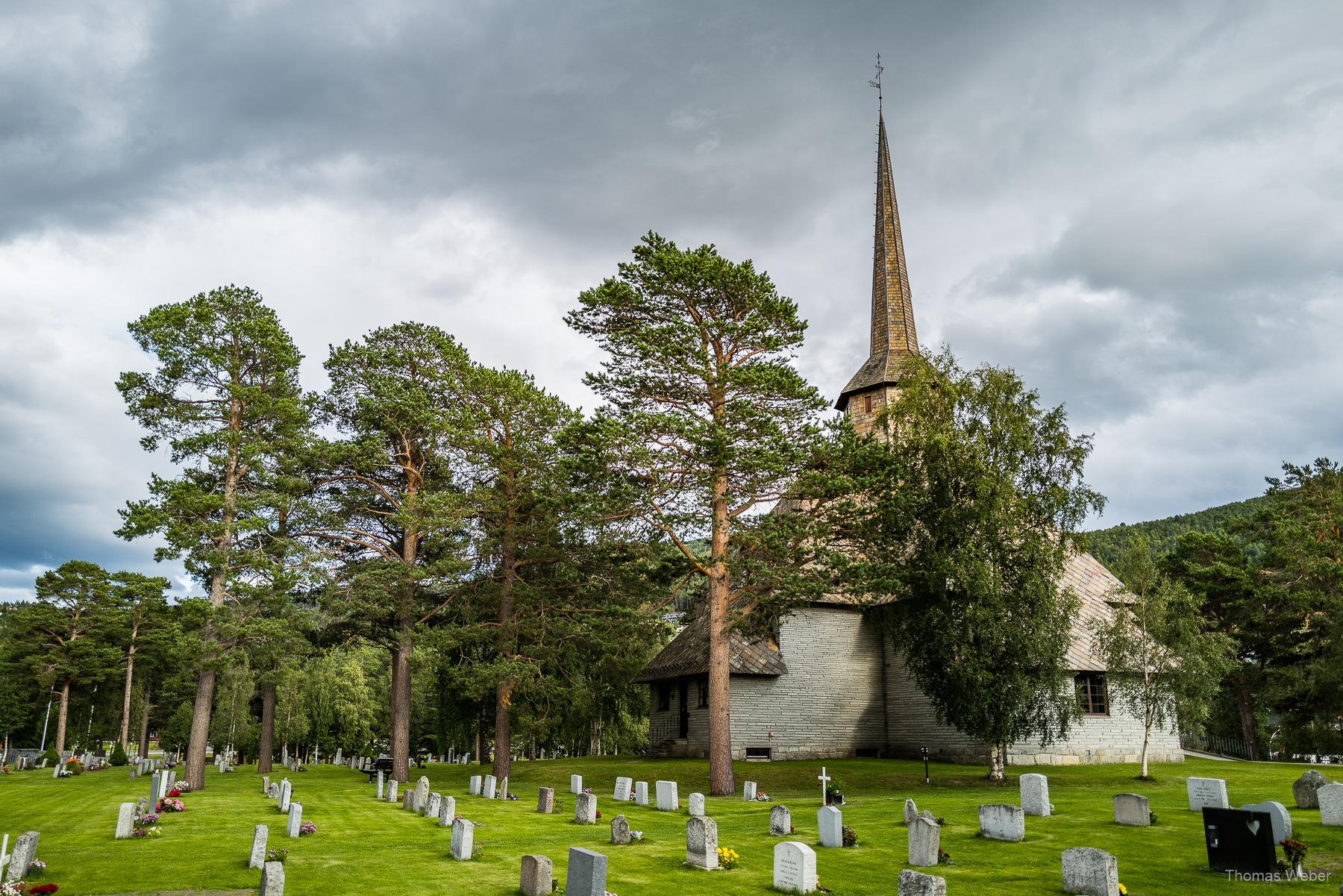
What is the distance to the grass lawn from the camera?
13188 mm

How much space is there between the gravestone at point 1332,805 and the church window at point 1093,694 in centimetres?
1673

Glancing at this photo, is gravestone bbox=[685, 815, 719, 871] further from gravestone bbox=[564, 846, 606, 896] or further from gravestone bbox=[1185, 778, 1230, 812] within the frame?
gravestone bbox=[1185, 778, 1230, 812]

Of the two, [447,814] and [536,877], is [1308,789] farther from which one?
[447,814]

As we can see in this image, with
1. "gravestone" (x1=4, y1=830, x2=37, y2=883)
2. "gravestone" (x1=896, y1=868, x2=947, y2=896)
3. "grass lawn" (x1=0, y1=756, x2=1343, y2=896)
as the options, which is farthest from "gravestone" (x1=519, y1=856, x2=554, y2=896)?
"gravestone" (x1=4, y1=830, x2=37, y2=883)

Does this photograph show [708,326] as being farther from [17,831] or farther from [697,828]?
[17,831]

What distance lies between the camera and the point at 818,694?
36219 mm

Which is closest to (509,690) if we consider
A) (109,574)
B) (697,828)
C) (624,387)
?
(624,387)

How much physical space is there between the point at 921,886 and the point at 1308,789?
46.6 ft

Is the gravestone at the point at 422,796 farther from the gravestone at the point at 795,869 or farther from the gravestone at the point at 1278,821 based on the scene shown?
the gravestone at the point at 1278,821

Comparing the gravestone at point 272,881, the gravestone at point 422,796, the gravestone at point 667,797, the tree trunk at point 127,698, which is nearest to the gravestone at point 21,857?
the gravestone at point 272,881

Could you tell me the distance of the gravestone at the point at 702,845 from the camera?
562 inches

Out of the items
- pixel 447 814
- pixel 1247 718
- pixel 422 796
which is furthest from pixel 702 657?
pixel 1247 718

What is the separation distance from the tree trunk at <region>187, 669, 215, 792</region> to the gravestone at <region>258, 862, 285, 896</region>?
860 inches

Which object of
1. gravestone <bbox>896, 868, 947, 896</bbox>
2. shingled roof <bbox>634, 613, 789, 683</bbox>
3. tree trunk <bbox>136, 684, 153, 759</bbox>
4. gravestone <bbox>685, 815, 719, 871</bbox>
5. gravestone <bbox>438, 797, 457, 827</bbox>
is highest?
shingled roof <bbox>634, 613, 789, 683</bbox>
